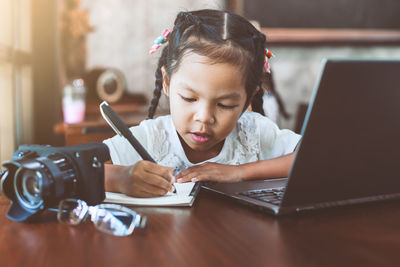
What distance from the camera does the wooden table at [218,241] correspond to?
0.42 m

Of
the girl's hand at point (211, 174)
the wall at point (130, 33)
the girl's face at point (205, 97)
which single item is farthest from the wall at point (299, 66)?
the girl's hand at point (211, 174)

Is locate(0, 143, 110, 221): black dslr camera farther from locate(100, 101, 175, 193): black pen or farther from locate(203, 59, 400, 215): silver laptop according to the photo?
locate(203, 59, 400, 215): silver laptop

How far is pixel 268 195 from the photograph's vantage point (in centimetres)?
66

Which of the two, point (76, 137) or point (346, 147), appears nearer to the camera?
point (346, 147)

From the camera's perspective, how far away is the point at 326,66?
468 mm

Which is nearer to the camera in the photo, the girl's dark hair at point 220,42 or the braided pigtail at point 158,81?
the girl's dark hair at point 220,42

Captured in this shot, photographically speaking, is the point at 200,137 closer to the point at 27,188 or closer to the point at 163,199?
the point at 163,199

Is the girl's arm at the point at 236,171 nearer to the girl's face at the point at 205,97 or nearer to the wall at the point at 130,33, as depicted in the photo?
the girl's face at the point at 205,97

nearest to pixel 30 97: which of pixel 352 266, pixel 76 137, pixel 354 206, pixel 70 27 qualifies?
pixel 76 137

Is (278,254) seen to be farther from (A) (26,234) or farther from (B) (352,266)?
(A) (26,234)

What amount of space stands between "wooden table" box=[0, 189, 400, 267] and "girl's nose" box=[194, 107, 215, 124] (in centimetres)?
32

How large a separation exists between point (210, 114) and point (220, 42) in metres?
0.18

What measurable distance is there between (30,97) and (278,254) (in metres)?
1.81

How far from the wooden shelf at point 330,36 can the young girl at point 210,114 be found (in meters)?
1.57
